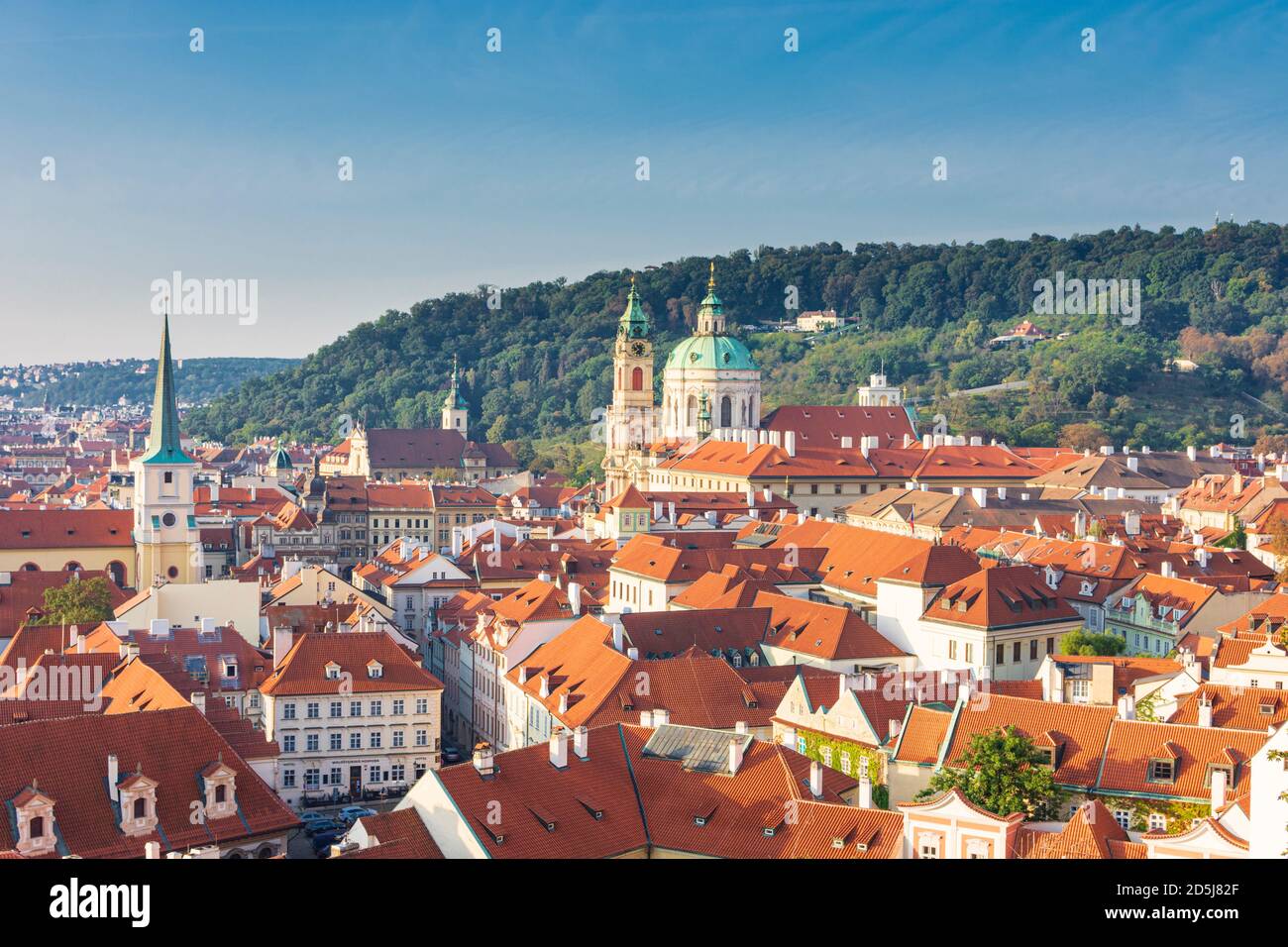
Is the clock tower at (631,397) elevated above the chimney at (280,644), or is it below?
above

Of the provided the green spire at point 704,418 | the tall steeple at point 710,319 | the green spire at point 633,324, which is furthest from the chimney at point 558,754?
the tall steeple at point 710,319

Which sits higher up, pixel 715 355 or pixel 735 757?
pixel 715 355

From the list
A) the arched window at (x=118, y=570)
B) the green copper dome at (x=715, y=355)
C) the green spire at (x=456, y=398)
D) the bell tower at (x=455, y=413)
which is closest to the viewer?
the arched window at (x=118, y=570)

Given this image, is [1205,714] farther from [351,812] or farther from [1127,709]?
[351,812]

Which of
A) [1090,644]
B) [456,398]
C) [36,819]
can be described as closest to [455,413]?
[456,398]

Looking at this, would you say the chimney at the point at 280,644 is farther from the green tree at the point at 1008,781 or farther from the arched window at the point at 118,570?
the arched window at the point at 118,570

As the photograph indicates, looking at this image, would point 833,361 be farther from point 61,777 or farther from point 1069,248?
point 61,777
